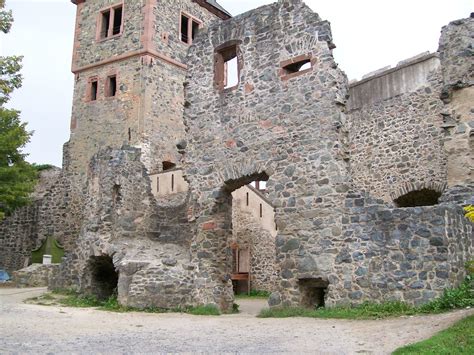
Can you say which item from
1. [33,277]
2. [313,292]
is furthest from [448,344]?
[33,277]

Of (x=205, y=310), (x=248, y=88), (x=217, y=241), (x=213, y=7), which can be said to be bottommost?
(x=205, y=310)

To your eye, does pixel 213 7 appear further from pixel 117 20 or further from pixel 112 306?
pixel 112 306

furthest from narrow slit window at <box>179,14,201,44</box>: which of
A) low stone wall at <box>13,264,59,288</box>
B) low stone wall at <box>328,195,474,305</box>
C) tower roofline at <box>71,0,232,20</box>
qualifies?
low stone wall at <box>328,195,474,305</box>

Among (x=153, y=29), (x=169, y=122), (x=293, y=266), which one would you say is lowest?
(x=293, y=266)

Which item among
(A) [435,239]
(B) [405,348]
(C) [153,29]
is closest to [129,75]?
(C) [153,29]

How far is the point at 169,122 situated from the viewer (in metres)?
24.0

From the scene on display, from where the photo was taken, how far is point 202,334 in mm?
7668

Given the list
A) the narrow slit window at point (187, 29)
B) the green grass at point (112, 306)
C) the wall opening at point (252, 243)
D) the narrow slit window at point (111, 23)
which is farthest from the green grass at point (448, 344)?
the narrow slit window at point (111, 23)

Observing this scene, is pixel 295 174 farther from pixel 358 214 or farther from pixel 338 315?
pixel 338 315

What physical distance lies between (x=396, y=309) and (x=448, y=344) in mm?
3339

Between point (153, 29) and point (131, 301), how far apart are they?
634 inches

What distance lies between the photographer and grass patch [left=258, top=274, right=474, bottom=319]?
28.1 feet

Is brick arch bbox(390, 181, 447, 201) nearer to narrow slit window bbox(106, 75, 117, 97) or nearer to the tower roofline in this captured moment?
narrow slit window bbox(106, 75, 117, 97)

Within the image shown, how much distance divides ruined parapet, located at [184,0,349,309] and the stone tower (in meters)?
10.4
